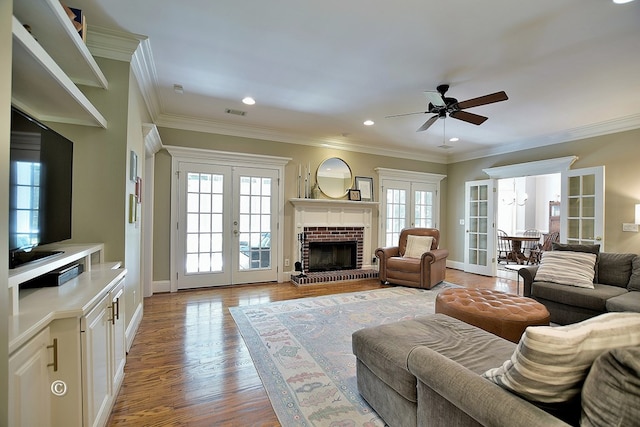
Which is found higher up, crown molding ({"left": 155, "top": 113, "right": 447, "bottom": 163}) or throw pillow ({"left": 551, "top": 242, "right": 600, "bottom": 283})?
crown molding ({"left": 155, "top": 113, "right": 447, "bottom": 163})

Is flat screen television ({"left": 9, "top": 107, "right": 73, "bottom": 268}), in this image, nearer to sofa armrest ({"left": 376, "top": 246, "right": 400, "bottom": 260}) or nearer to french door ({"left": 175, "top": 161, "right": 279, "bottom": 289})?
french door ({"left": 175, "top": 161, "right": 279, "bottom": 289})

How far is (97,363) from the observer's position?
1.43 meters

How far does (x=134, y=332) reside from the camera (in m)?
2.76

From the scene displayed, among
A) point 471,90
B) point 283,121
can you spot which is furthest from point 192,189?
point 471,90

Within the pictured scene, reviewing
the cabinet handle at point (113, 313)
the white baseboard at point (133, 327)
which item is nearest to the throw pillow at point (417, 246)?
the white baseboard at point (133, 327)

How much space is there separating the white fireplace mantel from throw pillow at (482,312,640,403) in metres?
4.21

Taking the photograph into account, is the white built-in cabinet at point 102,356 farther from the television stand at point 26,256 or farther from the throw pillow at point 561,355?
the throw pillow at point 561,355

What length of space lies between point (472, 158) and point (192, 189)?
5740 millimetres

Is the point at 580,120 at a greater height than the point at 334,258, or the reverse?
the point at 580,120

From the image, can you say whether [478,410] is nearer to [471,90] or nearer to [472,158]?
[471,90]

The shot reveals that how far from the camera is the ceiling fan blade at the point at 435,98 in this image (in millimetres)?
2876

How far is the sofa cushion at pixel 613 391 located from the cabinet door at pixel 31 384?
178 cm

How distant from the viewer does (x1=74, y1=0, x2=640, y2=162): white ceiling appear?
2012 millimetres

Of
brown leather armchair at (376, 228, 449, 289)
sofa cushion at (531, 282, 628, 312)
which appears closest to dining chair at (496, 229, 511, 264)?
brown leather armchair at (376, 228, 449, 289)
